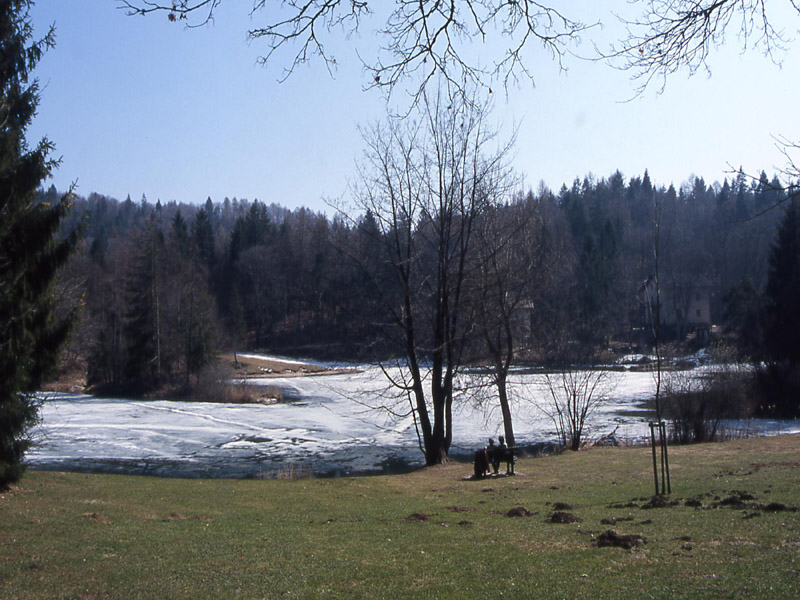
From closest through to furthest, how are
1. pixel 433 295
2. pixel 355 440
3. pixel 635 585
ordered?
pixel 635 585 < pixel 433 295 < pixel 355 440

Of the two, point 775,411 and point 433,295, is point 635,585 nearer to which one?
point 433,295

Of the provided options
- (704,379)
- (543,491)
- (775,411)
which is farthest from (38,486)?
(775,411)

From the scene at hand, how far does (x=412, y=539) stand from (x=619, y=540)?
2852 millimetres

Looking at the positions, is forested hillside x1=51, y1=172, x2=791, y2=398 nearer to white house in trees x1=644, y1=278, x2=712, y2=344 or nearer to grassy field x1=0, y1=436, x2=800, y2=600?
white house in trees x1=644, y1=278, x2=712, y2=344

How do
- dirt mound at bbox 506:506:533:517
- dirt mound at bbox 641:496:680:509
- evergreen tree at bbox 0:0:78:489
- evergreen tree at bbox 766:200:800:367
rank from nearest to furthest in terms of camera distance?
dirt mound at bbox 641:496:680:509 → dirt mound at bbox 506:506:533:517 → evergreen tree at bbox 0:0:78:489 → evergreen tree at bbox 766:200:800:367

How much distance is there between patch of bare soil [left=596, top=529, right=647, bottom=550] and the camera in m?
7.74

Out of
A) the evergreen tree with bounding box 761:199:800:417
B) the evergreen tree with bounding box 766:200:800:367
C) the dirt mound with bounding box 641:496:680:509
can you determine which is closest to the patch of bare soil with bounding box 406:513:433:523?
the dirt mound with bounding box 641:496:680:509

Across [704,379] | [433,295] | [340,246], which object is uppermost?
[340,246]

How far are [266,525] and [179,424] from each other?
24.6 m

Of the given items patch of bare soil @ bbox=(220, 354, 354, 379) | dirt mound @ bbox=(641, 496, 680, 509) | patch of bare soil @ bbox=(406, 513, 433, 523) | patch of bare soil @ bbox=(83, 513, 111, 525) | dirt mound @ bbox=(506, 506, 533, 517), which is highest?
patch of bare soil @ bbox=(220, 354, 354, 379)

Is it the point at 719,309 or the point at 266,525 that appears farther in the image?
the point at 719,309

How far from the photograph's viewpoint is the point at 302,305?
86312 millimetres

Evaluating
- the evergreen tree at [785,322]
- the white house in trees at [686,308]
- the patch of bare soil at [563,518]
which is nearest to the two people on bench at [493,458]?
the patch of bare soil at [563,518]

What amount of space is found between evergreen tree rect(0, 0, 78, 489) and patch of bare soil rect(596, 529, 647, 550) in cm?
1129
